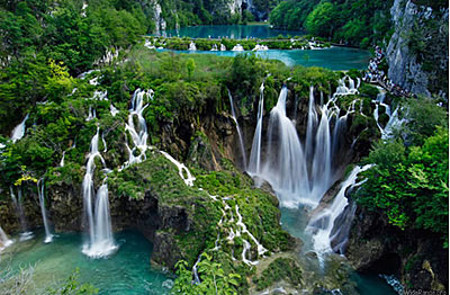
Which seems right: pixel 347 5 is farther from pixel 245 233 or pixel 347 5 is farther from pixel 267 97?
pixel 245 233

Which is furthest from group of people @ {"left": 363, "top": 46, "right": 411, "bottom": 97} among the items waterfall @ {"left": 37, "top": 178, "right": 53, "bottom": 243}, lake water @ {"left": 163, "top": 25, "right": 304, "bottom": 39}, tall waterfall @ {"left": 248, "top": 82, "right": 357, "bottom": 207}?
lake water @ {"left": 163, "top": 25, "right": 304, "bottom": 39}

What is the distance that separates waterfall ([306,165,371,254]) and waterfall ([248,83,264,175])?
204 inches

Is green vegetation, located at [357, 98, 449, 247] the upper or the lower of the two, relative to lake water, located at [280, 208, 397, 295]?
upper

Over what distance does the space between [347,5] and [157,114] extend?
5109 cm

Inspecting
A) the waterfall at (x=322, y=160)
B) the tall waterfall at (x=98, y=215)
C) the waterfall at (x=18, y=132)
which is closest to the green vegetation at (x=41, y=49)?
the waterfall at (x=18, y=132)

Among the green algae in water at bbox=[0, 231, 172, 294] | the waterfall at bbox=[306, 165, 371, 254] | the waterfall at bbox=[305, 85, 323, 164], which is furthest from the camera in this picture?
the waterfall at bbox=[305, 85, 323, 164]

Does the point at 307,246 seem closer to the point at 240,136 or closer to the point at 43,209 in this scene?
the point at 240,136

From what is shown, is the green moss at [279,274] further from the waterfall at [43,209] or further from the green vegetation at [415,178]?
the waterfall at [43,209]

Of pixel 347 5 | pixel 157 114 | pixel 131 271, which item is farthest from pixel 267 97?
pixel 347 5

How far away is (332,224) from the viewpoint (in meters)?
14.8

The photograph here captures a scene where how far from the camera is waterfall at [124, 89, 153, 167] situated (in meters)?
15.8

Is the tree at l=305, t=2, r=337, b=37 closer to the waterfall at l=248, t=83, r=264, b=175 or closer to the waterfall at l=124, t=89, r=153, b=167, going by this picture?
the waterfall at l=248, t=83, r=264, b=175

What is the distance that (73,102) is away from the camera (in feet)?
55.5

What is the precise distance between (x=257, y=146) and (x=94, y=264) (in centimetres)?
1099
